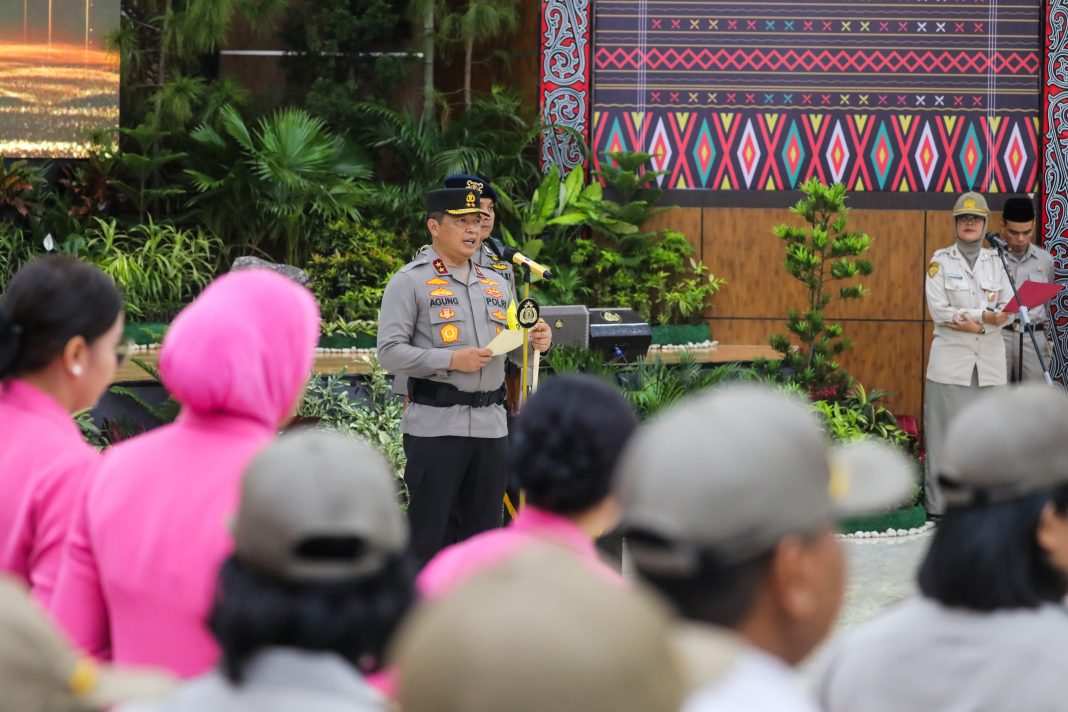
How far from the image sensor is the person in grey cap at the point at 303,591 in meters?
1.43

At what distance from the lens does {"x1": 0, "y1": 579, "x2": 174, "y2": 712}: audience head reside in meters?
1.49

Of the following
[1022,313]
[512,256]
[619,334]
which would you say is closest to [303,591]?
[512,256]

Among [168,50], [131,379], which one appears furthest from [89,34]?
[131,379]

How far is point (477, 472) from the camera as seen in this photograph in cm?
493

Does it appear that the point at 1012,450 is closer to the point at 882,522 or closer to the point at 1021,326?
the point at 882,522

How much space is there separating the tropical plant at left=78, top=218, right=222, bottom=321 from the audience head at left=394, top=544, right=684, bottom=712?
792 cm

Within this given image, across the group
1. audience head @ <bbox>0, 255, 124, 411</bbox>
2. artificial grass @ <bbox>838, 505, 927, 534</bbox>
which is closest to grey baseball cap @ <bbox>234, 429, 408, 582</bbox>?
audience head @ <bbox>0, 255, 124, 411</bbox>

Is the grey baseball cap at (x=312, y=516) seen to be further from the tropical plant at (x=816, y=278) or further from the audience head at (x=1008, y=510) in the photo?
the tropical plant at (x=816, y=278)

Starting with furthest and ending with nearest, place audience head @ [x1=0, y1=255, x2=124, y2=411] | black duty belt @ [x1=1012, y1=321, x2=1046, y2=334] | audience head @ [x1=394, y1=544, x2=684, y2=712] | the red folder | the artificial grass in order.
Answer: black duty belt @ [x1=1012, y1=321, x2=1046, y2=334]
the red folder
the artificial grass
audience head @ [x1=0, y1=255, x2=124, y2=411]
audience head @ [x1=394, y1=544, x2=684, y2=712]

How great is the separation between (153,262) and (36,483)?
271 inches

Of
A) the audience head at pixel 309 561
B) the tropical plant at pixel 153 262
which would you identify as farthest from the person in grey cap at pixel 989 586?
the tropical plant at pixel 153 262

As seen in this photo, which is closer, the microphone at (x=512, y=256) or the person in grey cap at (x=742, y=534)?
the person in grey cap at (x=742, y=534)

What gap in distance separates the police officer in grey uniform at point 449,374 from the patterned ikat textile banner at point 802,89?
4.52m

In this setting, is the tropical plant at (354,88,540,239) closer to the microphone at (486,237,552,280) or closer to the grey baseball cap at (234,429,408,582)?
the microphone at (486,237,552,280)
